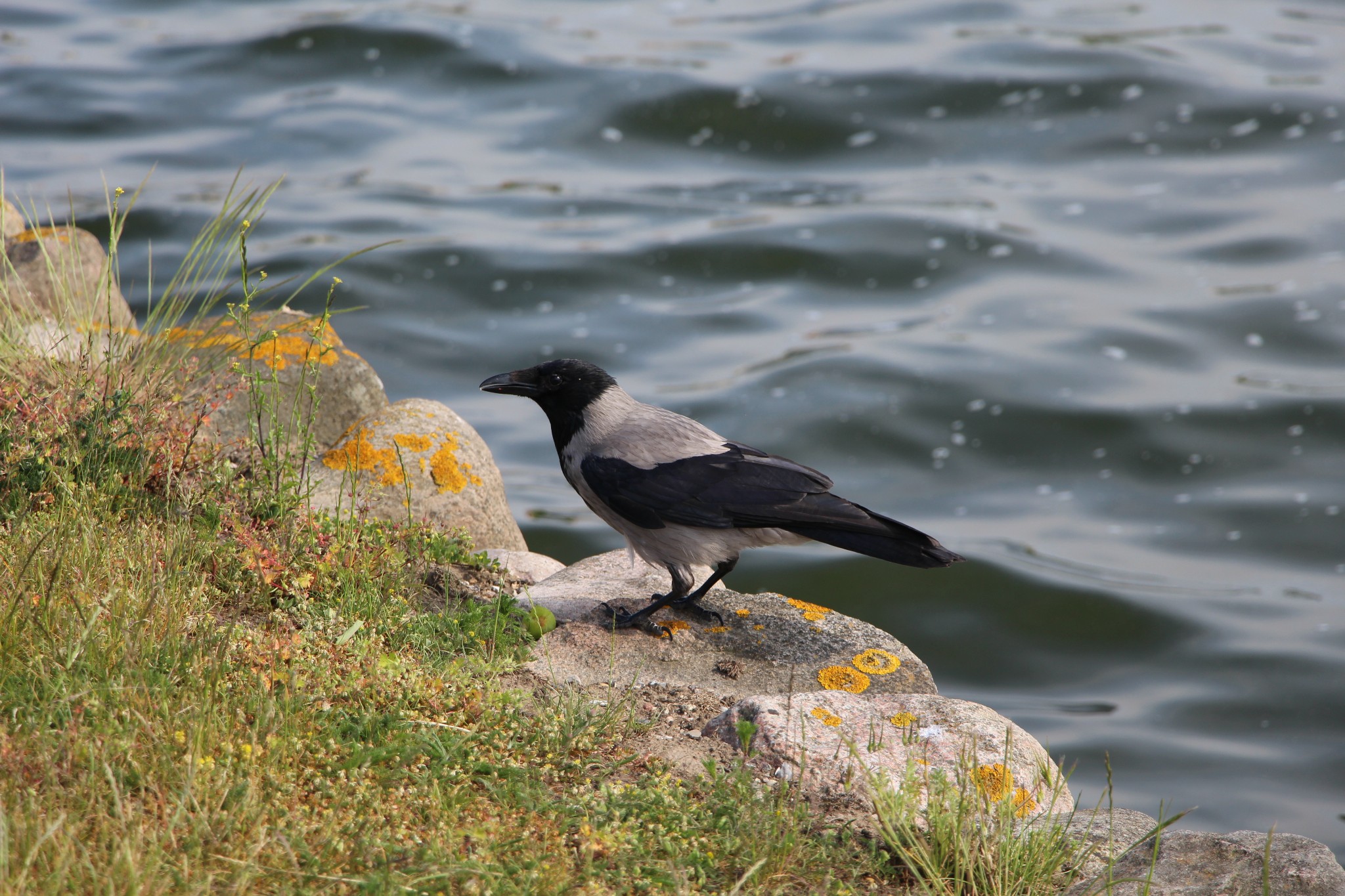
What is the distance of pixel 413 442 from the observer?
19.9 ft

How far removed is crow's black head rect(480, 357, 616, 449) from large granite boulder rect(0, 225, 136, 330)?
1715 mm

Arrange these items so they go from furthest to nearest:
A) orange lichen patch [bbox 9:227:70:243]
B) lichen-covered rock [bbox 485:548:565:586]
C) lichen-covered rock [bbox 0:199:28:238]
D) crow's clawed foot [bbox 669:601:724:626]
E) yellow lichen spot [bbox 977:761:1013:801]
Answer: lichen-covered rock [bbox 0:199:28:238] → orange lichen patch [bbox 9:227:70:243] → lichen-covered rock [bbox 485:548:565:586] → crow's clawed foot [bbox 669:601:724:626] → yellow lichen spot [bbox 977:761:1013:801]

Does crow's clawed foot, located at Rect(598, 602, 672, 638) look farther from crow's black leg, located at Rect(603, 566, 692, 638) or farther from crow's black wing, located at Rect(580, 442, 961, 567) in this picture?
crow's black wing, located at Rect(580, 442, 961, 567)

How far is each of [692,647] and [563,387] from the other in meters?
1.30

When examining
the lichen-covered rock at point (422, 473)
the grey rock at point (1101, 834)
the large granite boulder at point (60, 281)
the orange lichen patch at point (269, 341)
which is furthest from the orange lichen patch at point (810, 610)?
the large granite boulder at point (60, 281)

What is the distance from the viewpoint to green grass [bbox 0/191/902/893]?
9.36ft

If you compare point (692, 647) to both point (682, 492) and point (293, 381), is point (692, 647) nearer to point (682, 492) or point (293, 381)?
point (682, 492)

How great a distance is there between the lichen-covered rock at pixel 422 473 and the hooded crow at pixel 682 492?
980 mm

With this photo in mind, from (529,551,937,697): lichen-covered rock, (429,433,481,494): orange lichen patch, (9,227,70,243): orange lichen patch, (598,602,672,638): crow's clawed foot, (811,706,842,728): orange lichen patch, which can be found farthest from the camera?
(9,227,70,243): orange lichen patch

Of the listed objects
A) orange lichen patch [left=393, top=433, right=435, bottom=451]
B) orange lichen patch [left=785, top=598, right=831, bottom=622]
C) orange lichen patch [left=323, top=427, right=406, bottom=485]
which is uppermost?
orange lichen patch [left=393, top=433, right=435, bottom=451]

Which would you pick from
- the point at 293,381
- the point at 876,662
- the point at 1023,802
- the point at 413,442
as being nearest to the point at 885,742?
the point at 1023,802

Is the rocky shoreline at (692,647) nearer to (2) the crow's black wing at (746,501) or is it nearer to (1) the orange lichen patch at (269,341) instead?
(1) the orange lichen patch at (269,341)

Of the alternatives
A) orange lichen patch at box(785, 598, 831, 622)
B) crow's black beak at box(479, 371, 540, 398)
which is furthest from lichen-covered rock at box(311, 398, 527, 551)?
orange lichen patch at box(785, 598, 831, 622)

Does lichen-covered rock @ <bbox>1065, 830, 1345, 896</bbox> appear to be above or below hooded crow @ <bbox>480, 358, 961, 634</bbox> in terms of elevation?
below
